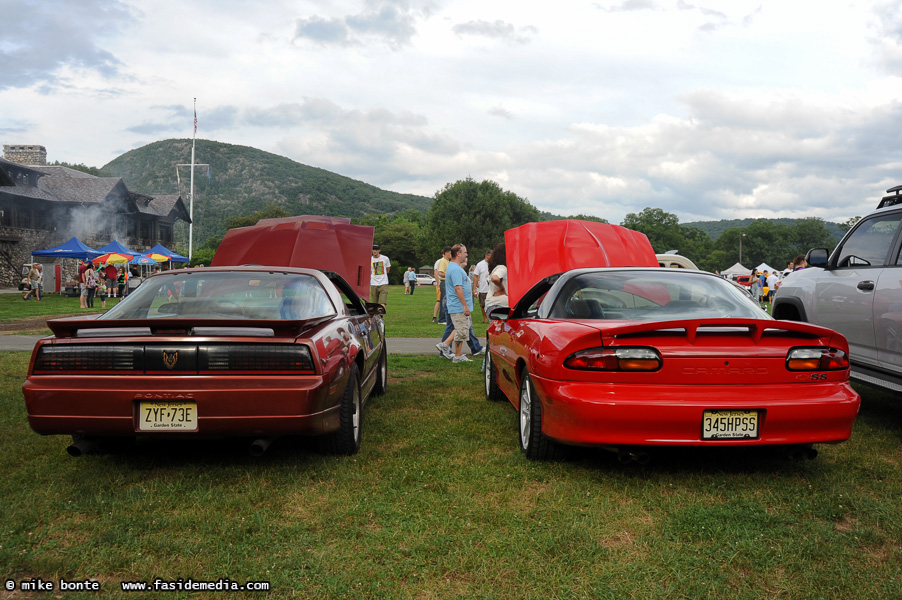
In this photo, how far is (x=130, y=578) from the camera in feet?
8.88

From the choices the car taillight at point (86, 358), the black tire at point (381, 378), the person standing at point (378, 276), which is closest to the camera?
the car taillight at point (86, 358)

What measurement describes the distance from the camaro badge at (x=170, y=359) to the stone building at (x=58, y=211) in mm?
43191

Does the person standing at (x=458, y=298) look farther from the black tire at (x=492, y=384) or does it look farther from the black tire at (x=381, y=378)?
the black tire at (x=492, y=384)

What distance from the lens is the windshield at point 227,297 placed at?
14.3 feet

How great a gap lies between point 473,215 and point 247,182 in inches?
2978

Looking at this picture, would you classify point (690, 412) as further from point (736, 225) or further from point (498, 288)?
point (736, 225)

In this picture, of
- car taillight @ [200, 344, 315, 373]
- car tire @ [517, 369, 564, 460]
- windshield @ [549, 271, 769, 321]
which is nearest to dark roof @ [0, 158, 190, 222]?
car taillight @ [200, 344, 315, 373]

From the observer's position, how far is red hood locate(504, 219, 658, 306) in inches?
356

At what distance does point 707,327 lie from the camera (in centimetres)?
377

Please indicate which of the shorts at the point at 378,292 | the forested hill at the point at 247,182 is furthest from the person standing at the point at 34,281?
the forested hill at the point at 247,182

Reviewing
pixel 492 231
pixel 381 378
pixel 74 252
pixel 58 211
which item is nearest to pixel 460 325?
pixel 381 378

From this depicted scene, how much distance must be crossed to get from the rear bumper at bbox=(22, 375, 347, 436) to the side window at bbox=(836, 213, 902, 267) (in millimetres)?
4924

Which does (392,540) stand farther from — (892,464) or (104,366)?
(892,464)

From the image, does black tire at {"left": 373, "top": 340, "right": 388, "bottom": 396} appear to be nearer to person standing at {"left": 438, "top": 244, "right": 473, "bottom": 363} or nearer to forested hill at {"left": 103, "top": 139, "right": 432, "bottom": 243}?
person standing at {"left": 438, "top": 244, "right": 473, "bottom": 363}
